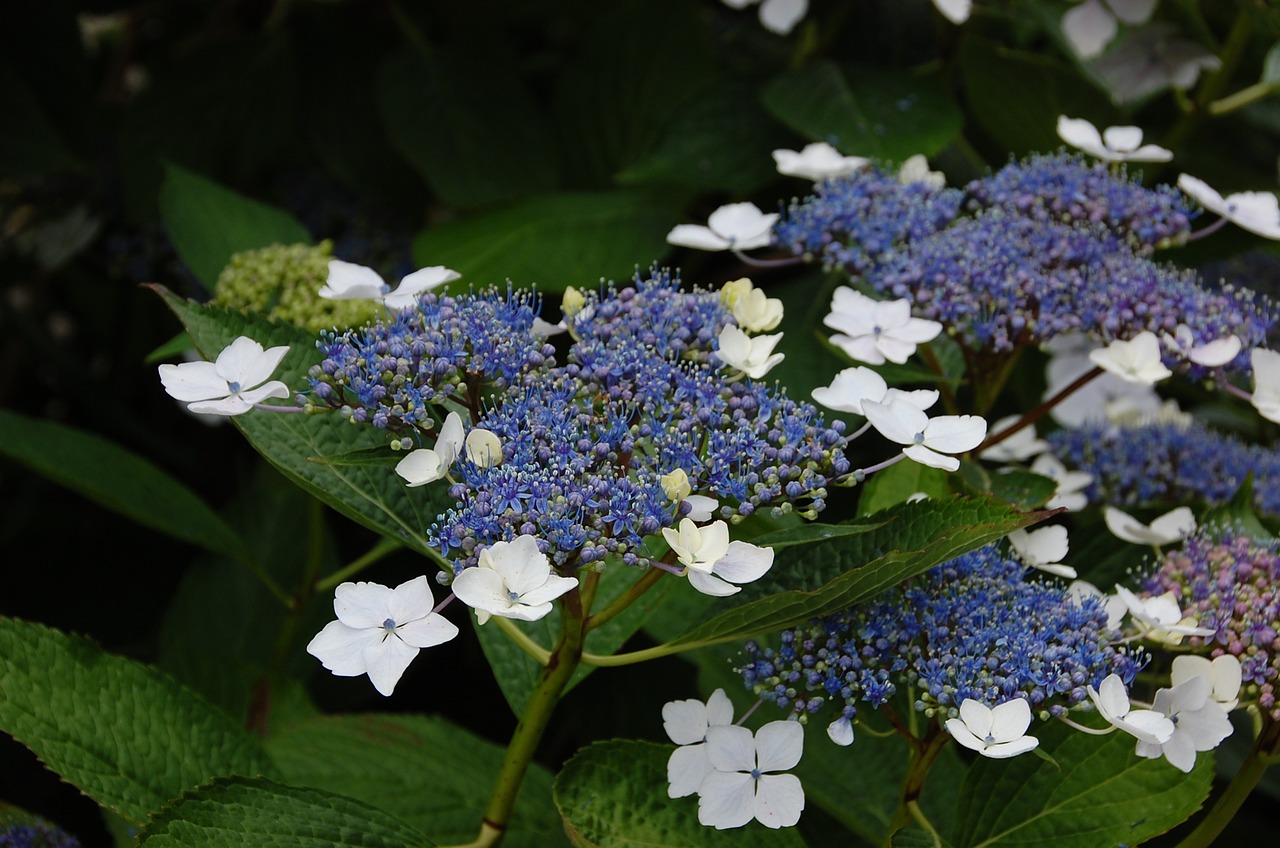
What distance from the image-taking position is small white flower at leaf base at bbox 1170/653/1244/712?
837 millimetres

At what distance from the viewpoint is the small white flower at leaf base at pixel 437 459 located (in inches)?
29.5

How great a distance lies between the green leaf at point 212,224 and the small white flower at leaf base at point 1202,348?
884 mm

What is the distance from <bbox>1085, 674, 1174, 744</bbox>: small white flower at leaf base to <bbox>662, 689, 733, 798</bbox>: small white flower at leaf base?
9.3 inches

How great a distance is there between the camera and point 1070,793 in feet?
2.90

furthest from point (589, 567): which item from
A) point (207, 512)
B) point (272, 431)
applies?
point (207, 512)

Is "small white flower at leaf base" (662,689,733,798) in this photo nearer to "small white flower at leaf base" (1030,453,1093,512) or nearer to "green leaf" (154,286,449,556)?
"green leaf" (154,286,449,556)

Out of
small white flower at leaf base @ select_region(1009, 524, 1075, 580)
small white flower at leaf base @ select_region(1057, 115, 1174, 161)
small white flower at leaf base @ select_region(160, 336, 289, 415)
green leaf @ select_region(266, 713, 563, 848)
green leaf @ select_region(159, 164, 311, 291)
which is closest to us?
small white flower at leaf base @ select_region(160, 336, 289, 415)

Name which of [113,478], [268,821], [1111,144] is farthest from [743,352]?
[113,478]

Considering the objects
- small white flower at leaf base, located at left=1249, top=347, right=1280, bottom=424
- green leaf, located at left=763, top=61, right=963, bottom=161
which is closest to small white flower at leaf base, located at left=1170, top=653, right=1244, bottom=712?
small white flower at leaf base, located at left=1249, top=347, right=1280, bottom=424

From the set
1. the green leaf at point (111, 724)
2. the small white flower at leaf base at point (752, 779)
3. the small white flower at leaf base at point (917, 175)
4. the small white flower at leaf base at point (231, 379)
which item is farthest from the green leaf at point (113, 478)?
the small white flower at leaf base at point (917, 175)

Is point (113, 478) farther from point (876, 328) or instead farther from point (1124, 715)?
point (1124, 715)

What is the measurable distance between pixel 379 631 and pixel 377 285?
1.10 ft

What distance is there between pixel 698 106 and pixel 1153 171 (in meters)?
0.53

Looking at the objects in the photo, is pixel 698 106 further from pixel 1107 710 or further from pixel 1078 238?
pixel 1107 710
